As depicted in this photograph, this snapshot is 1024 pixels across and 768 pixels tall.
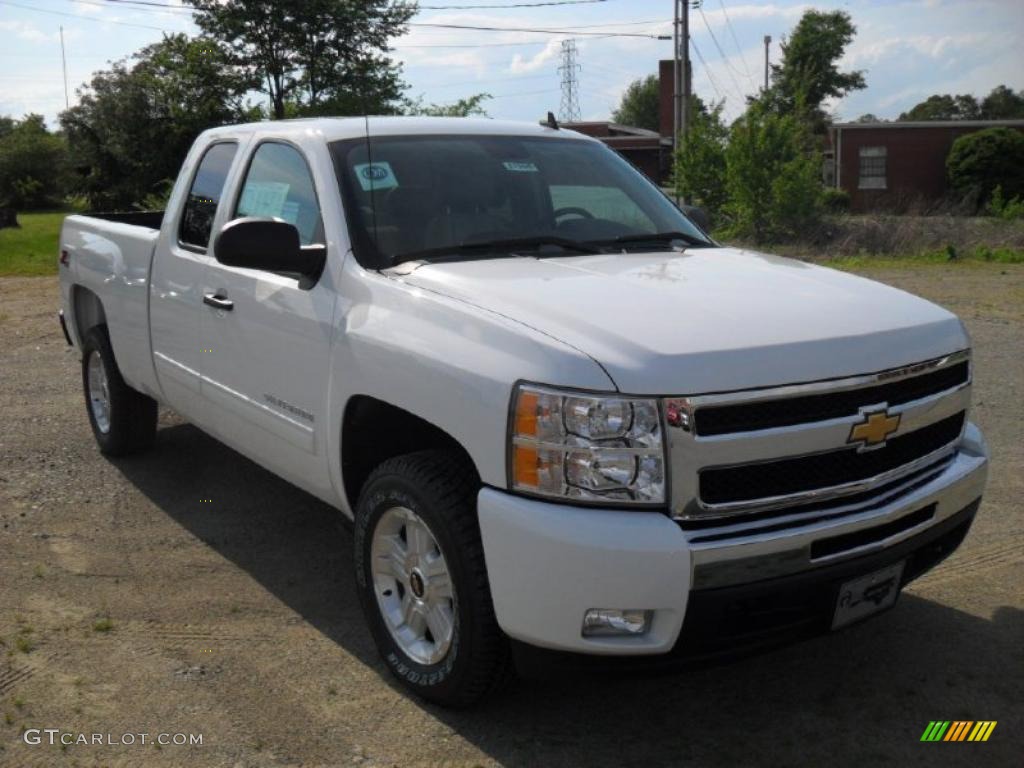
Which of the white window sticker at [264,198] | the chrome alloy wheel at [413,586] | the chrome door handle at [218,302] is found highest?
the white window sticker at [264,198]

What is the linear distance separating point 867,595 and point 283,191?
110 inches

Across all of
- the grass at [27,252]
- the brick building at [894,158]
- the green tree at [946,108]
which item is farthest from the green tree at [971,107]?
the grass at [27,252]

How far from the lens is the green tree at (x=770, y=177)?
2266 cm

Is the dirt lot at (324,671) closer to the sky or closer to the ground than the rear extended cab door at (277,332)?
closer to the ground

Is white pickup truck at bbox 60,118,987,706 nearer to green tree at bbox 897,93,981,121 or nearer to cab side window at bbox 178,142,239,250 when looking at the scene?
cab side window at bbox 178,142,239,250

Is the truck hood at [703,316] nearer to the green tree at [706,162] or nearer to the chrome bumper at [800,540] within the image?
the chrome bumper at [800,540]

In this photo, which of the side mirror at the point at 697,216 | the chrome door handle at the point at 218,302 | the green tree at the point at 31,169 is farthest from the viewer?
the green tree at the point at 31,169

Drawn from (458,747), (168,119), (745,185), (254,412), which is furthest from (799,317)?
(168,119)

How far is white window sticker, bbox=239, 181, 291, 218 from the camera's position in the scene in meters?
4.69

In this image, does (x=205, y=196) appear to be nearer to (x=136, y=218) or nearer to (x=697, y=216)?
(x=136, y=218)

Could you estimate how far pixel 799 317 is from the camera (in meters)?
3.39

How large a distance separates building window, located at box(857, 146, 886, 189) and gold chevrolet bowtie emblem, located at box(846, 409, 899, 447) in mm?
39581

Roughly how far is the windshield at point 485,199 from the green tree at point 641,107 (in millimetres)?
104072

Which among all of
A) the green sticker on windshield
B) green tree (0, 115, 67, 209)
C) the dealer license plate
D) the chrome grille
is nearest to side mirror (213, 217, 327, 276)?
the green sticker on windshield
